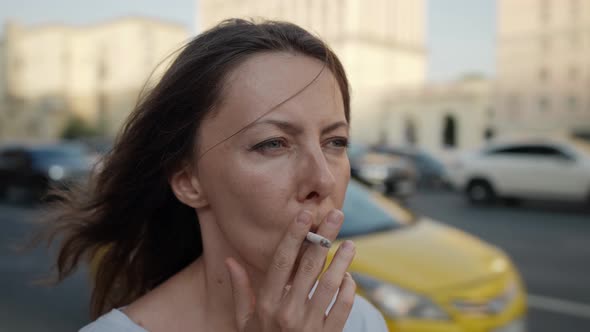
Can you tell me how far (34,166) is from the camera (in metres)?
14.1

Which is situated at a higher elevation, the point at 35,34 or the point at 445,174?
the point at 445,174

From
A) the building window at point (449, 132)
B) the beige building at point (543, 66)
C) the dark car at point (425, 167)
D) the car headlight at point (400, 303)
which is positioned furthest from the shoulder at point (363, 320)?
the building window at point (449, 132)

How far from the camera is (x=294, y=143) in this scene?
121 cm

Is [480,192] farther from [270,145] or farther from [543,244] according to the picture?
[270,145]

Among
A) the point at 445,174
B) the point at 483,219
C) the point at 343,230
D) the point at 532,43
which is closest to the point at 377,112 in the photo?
the point at 532,43

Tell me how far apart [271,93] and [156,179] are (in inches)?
19.4

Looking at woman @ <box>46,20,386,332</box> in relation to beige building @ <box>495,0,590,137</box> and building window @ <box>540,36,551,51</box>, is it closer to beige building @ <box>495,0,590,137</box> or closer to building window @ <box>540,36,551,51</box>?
beige building @ <box>495,0,590,137</box>

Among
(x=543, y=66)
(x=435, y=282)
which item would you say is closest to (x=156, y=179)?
(x=435, y=282)

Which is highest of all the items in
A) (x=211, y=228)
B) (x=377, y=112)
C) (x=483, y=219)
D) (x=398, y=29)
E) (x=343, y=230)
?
(x=211, y=228)

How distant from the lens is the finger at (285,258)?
1.04 metres

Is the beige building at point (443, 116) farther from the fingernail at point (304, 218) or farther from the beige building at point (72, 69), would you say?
the fingernail at point (304, 218)

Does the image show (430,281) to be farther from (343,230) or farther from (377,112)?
(377,112)

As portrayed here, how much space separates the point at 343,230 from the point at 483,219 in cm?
Result: 774

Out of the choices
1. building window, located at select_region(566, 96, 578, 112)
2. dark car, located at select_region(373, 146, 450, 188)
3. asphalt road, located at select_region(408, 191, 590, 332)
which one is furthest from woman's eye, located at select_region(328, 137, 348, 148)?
building window, located at select_region(566, 96, 578, 112)
